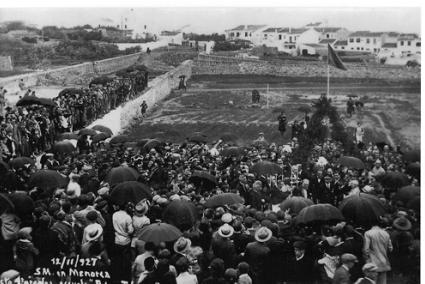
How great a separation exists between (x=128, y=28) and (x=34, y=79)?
236cm

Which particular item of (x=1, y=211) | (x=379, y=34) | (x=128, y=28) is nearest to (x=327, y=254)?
(x=379, y=34)

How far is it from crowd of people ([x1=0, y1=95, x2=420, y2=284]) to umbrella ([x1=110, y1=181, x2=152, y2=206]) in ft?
0.19

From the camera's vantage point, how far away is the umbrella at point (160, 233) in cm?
862

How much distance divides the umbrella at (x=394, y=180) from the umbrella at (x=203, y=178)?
268cm

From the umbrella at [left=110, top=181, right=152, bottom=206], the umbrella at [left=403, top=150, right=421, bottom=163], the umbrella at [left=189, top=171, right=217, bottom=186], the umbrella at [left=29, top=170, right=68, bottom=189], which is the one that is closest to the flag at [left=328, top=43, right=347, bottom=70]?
the umbrella at [left=403, top=150, right=421, bottom=163]

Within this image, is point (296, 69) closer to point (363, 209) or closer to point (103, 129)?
point (103, 129)

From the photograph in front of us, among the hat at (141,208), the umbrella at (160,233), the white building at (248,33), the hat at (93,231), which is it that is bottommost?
the hat at (93,231)

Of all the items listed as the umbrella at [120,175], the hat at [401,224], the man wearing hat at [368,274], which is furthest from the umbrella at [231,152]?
the man wearing hat at [368,274]

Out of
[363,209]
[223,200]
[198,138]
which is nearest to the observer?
[363,209]

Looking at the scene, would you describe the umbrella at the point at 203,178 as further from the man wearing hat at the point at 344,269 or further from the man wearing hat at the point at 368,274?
the man wearing hat at the point at 368,274

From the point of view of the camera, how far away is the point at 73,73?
1288 cm

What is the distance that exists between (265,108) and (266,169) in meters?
1.60

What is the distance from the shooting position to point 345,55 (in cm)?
1147

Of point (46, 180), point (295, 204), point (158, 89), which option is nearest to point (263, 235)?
point (295, 204)
